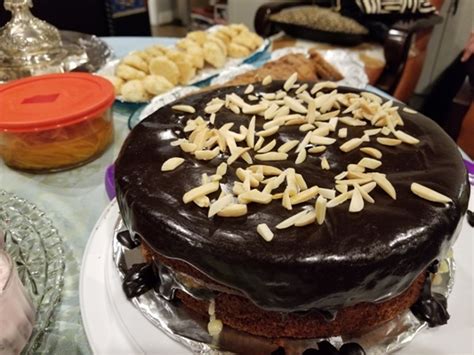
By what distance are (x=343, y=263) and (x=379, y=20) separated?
2.36 meters

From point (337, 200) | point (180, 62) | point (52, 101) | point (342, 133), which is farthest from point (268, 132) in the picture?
point (180, 62)

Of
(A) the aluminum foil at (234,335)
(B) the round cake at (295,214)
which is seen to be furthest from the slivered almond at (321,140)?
(A) the aluminum foil at (234,335)

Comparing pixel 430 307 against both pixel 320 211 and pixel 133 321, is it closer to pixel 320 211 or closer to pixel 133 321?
pixel 320 211

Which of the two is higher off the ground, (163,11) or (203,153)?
(203,153)

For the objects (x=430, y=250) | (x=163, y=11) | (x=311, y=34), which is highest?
(x=430, y=250)

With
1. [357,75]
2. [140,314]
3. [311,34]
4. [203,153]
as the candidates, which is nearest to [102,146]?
[203,153]

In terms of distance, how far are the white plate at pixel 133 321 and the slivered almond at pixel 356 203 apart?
0.22m

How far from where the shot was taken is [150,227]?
27.3 inches

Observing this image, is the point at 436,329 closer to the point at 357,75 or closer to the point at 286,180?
the point at 286,180

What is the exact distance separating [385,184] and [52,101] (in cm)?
86

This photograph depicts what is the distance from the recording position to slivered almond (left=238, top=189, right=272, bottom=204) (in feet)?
2.27

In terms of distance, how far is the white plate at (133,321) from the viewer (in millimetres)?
670

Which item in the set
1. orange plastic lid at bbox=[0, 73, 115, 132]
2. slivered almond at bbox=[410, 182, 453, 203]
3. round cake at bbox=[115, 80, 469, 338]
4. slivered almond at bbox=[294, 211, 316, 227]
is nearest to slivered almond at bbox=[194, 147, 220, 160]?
round cake at bbox=[115, 80, 469, 338]

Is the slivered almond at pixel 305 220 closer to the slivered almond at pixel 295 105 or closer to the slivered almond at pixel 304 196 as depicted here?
the slivered almond at pixel 304 196
